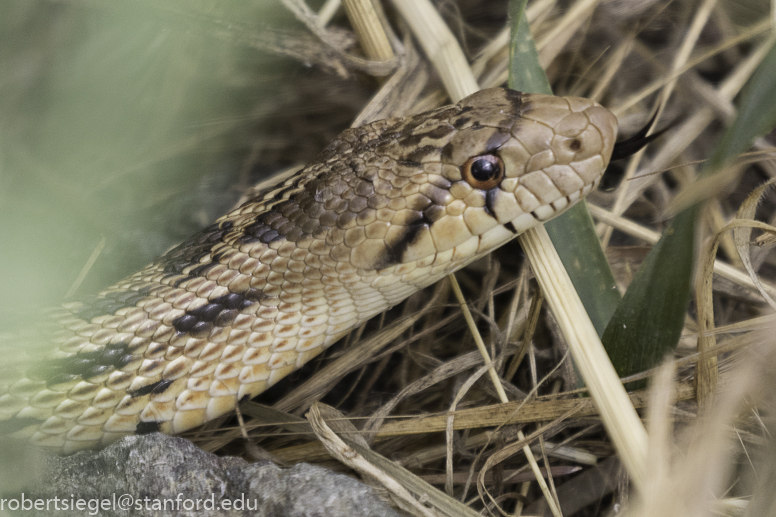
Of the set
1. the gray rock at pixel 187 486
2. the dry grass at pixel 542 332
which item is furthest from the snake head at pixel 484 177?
the gray rock at pixel 187 486

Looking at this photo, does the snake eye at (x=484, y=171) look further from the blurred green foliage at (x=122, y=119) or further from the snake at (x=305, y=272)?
the blurred green foliage at (x=122, y=119)

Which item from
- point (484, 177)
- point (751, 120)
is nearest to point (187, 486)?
point (484, 177)

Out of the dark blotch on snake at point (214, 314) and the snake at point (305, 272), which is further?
the dark blotch on snake at point (214, 314)

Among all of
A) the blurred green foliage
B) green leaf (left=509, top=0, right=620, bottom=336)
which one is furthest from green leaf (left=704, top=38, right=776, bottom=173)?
the blurred green foliage

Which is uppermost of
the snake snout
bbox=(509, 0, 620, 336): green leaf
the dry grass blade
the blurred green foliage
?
the blurred green foliage

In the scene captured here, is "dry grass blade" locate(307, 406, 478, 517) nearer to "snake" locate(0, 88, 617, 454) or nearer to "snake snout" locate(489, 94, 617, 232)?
"snake" locate(0, 88, 617, 454)

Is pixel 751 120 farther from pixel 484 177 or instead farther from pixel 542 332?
pixel 542 332

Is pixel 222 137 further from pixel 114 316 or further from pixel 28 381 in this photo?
pixel 28 381
